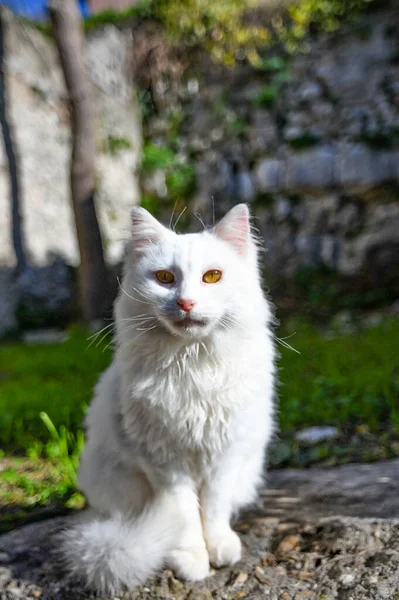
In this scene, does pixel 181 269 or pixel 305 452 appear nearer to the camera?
pixel 181 269

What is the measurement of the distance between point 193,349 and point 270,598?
0.77 m

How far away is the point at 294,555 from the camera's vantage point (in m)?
1.78

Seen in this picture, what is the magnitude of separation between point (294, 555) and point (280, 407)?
1.69 metres

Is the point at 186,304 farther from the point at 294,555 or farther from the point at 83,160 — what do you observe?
the point at 83,160

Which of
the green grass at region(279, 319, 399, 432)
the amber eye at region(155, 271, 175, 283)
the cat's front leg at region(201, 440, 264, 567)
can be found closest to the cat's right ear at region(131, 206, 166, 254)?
the amber eye at region(155, 271, 175, 283)

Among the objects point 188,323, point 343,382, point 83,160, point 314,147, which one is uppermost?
point 314,147

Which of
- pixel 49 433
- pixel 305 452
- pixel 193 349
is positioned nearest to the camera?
pixel 193 349

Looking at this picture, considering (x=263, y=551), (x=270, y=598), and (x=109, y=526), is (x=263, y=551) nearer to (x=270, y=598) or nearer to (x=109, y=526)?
(x=270, y=598)

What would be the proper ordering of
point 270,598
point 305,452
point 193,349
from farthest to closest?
point 305,452, point 193,349, point 270,598

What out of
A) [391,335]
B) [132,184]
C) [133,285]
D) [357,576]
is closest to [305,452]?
[357,576]

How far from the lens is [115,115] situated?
26.2ft

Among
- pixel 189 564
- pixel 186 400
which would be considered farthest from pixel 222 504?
pixel 186 400

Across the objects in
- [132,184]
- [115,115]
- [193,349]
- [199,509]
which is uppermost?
[115,115]

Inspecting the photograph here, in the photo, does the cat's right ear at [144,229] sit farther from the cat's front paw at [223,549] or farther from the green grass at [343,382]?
the green grass at [343,382]
